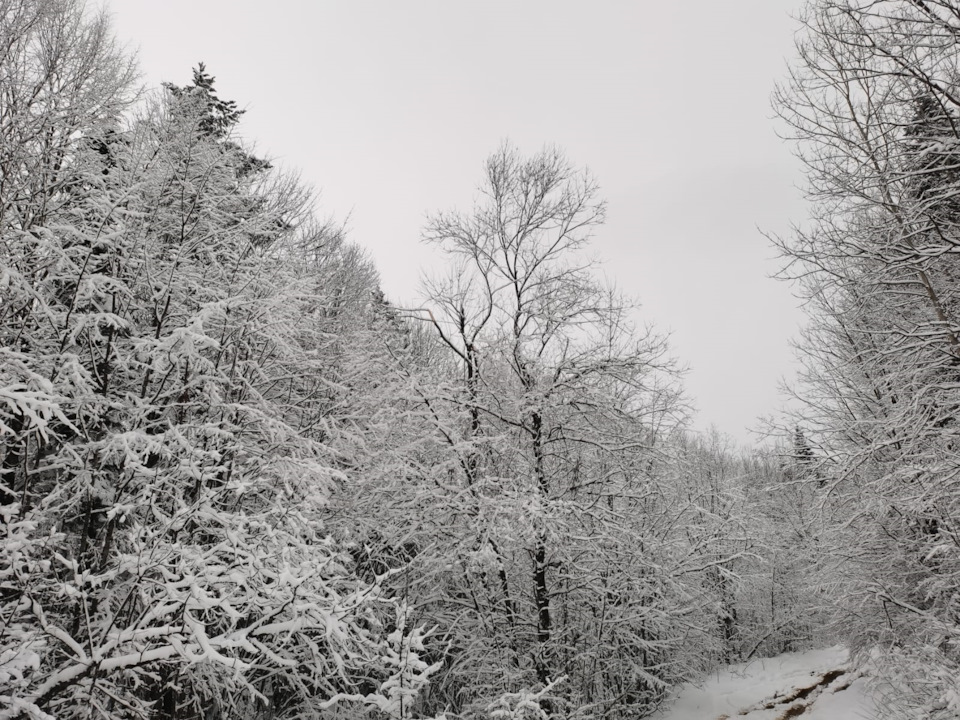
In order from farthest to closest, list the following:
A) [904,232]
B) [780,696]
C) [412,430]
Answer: [780,696]
[412,430]
[904,232]

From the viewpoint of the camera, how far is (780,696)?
1432 centimetres

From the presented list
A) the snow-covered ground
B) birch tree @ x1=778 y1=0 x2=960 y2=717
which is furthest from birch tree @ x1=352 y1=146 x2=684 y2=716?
the snow-covered ground

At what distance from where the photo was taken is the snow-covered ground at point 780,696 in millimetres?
12102

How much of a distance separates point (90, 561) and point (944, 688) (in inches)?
391

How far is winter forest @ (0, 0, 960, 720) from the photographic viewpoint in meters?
5.24

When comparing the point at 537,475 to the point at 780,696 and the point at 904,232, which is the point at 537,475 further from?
the point at 780,696

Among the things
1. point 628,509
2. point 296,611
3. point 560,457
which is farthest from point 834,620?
point 296,611

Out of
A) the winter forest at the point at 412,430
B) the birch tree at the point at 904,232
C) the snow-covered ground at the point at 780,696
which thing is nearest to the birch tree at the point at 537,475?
the winter forest at the point at 412,430

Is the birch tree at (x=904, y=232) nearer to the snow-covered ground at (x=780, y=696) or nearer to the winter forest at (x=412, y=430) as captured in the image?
the winter forest at (x=412, y=430)

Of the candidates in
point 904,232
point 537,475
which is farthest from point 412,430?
point 904,232

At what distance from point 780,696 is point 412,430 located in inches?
514

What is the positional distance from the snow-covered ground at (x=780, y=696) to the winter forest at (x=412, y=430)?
1259mm

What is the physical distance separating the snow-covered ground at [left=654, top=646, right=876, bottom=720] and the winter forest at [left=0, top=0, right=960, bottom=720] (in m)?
1.26

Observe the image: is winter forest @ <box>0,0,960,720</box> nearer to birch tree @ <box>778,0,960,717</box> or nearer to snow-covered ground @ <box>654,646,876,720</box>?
birch tree @ <box>778,0,960,717</box>
